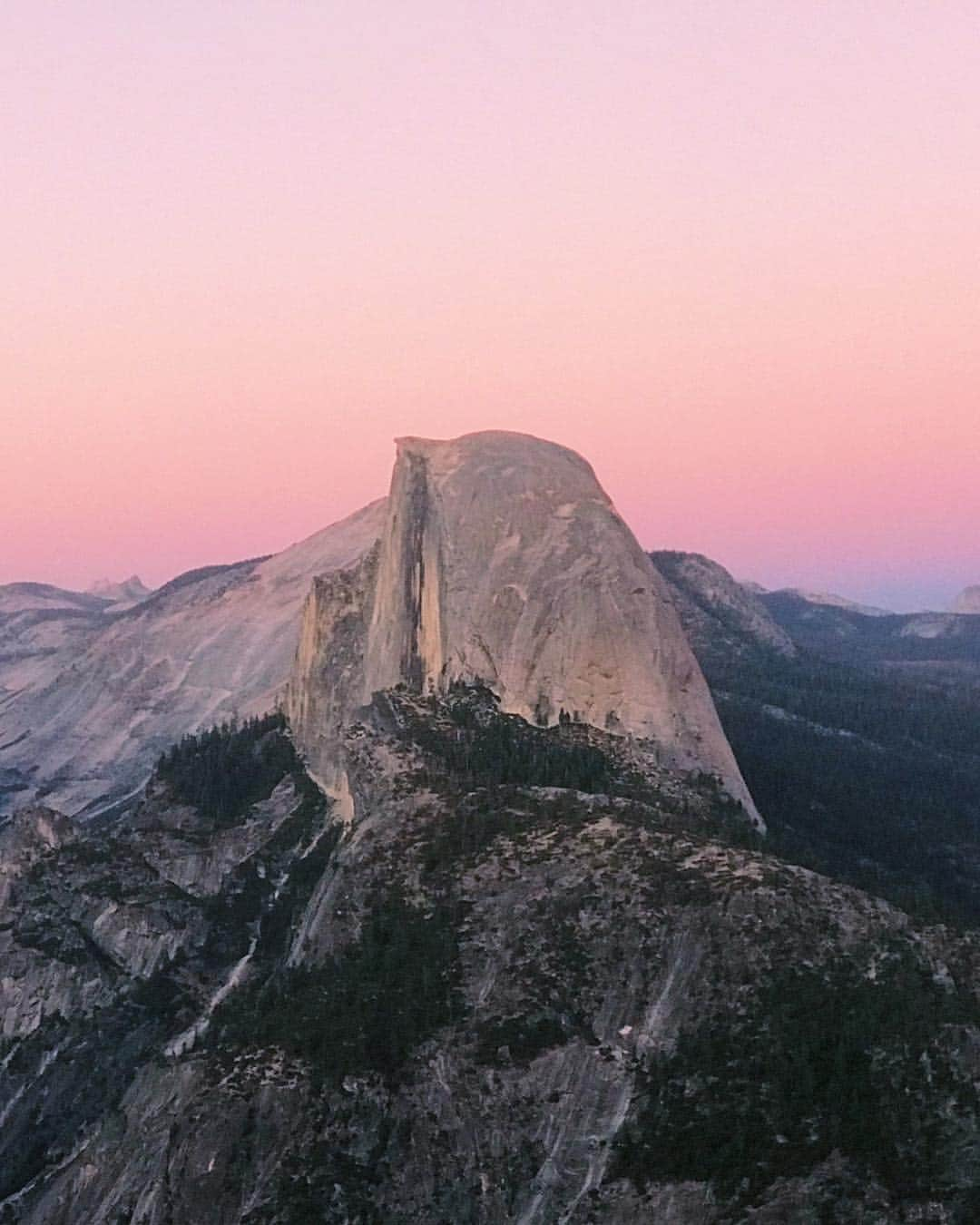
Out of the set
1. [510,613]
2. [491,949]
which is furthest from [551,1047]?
[510,613]

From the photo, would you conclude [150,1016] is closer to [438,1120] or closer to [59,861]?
[59,861]

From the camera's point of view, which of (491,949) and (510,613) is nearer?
(491,949)

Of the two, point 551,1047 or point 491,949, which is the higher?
point 491,949

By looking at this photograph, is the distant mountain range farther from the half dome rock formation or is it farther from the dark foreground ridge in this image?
the half dome rock formation

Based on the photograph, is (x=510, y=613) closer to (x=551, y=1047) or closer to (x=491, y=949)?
(x=491, y=949)

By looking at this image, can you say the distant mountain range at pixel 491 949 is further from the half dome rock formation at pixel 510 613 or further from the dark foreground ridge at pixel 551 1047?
the half dome rock formation at pixel 510 613

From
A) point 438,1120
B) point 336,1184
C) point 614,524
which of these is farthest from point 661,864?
point 614,524

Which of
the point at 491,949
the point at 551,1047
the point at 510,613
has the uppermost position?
the point at 510,613

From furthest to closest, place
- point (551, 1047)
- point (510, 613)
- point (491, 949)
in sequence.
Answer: point (510, 613), point (491, 949), point (551, 1047)

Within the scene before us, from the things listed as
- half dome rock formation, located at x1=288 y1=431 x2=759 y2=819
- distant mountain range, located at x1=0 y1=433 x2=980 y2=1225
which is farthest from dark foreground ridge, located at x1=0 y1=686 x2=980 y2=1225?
half dome rock formation, located at x1=288 y1=431 x2=759 y2=819

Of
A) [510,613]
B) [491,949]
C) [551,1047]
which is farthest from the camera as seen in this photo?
[510,613]
